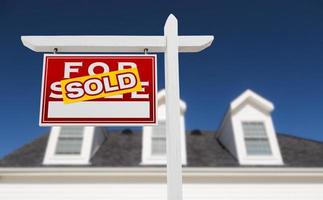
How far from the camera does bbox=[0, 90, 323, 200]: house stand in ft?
34.0

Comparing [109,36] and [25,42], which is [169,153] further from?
[25,42]

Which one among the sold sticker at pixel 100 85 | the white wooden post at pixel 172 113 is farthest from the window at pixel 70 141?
the white wooden post at pixel 172 113

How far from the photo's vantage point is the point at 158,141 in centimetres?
1169

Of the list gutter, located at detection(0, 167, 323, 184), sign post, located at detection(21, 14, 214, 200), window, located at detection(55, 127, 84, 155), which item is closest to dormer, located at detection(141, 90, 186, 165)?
gutter, located at detection(0, 167, 323, 184)

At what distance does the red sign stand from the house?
739cm

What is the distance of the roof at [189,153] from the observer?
1109cm

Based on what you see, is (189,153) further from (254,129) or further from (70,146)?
(70,146)

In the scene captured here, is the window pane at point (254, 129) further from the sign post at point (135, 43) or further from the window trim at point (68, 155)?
the sign post at point (135, 43)

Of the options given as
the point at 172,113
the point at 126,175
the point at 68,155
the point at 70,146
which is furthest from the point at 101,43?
the point at 70,146

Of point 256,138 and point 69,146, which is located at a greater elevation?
point 256,138

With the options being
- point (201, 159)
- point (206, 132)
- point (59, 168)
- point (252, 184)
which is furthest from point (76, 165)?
point (206, 132)

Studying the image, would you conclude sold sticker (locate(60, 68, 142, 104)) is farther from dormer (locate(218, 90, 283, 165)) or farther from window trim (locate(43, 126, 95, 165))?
dormer (locate(218, 90, 283, 165))
